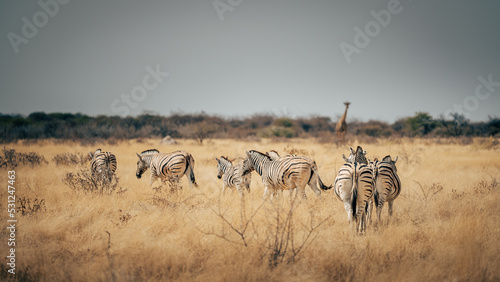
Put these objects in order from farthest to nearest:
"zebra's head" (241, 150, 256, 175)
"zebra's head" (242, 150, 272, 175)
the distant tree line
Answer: the distant tree line < "zebra's head" (241, 150, 256, 175) < "zebra's head" (242, 150, 272, 175)

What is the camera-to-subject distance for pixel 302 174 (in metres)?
6.12

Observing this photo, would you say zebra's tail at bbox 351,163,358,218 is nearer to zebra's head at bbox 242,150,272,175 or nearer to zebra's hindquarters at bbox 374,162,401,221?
zebra's hindquarters at bbox 374,162,401,221

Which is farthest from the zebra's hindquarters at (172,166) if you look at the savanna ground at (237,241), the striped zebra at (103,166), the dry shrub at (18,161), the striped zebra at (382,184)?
the dry shrub at (18,161)

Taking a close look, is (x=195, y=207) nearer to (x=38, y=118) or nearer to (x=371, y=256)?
(x=371, y=256)

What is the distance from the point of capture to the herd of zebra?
475 centimetres

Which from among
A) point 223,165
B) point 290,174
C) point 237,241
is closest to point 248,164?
point 290,174

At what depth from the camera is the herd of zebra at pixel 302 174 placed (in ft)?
15.6

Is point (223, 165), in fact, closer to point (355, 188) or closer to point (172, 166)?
point (172, 166)

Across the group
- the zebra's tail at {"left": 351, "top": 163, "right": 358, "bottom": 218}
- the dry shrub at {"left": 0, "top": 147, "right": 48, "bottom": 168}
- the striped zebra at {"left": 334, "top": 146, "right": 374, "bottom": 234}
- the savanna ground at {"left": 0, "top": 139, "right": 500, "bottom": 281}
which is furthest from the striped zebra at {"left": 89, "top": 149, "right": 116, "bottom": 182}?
the zebra's tail at {"left": 351, "top": 163, "right": 358, "bottom": 218}

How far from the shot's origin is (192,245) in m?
4.42

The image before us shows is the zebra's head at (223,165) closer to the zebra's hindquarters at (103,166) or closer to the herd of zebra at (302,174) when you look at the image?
the herd of zebra at (302,174)

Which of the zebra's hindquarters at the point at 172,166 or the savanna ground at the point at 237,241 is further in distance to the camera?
the zebra's hindquarters at the point at 172,166

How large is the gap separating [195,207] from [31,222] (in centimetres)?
310

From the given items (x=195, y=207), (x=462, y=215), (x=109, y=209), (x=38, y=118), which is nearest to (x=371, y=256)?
(x=462, y=215)
